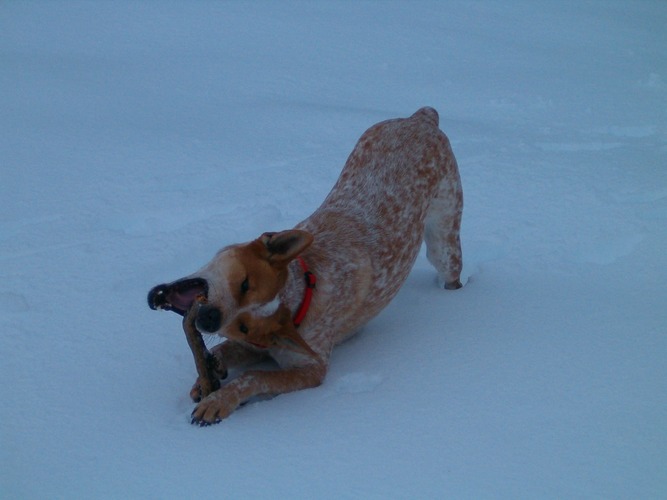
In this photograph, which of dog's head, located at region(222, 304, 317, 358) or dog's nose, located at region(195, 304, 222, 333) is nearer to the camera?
dog's nose, located at region(195, 304, 222, 333)

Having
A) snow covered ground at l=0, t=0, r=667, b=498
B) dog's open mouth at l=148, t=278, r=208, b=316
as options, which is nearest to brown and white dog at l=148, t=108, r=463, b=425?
dog's open mouth at l=148, t=278, r=208, b=316

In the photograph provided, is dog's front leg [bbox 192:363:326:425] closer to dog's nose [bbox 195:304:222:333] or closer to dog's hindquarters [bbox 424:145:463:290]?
dog's nose [bbox 195:304:222:333]

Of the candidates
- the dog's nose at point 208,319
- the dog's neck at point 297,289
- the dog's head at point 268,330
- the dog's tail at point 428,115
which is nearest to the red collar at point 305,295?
the dog's neck at point 297,289

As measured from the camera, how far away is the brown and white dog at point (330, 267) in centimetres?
342

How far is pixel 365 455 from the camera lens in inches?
121

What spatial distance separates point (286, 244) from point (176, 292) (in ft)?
1.76

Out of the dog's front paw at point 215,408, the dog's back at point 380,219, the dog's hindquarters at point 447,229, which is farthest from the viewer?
the dog's hindquarters at point 447,229

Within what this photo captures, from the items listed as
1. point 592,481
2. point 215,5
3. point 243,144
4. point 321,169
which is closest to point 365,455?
point 592,481

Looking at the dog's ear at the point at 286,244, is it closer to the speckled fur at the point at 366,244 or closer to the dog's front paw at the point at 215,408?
the speckled fur at the point at 366,244

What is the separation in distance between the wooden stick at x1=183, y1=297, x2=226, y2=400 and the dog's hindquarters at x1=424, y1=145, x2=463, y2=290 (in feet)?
6.08

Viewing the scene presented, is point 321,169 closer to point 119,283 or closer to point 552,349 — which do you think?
point 119,283

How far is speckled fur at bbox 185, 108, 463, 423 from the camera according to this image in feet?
12.4

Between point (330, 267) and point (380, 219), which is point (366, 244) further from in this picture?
point (330, 267)

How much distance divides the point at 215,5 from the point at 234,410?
8.42m
